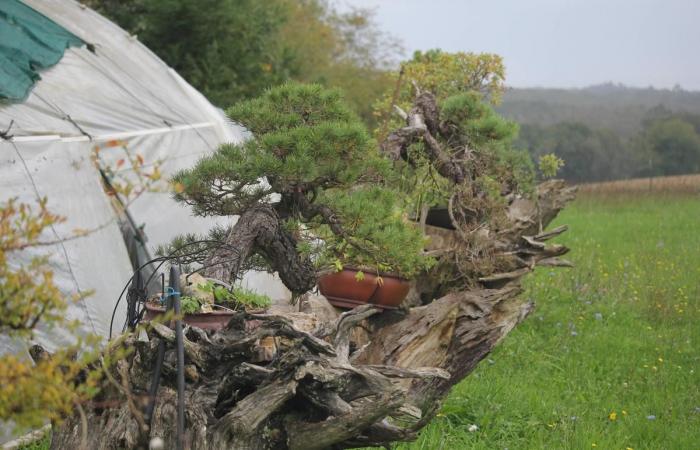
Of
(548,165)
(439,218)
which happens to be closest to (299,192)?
(439,218)

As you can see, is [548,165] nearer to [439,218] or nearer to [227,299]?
[439,218]

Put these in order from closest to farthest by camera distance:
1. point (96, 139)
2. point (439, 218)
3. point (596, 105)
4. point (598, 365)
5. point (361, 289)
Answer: point (361, 289) < point (96, 139) < point (439, 218) < point (598, 365) < point (596, 105)

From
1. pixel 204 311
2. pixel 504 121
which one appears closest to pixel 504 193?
pixel 504 121

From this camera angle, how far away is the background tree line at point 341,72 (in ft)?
42.9

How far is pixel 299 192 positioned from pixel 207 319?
937mm

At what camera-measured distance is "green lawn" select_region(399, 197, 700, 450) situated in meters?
5.56

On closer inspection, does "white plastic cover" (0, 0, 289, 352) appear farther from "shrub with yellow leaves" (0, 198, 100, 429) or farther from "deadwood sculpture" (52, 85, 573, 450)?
"shrub with yellow leaves" (0, 198, 100, 429)

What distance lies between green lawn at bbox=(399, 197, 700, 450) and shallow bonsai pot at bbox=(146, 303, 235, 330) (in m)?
2.17

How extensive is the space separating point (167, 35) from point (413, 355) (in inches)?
373

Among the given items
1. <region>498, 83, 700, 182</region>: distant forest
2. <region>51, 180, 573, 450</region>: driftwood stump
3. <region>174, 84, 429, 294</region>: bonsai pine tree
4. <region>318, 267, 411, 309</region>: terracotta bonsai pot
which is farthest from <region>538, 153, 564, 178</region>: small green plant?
<region>498, 83, 700, 182</region>: distant forest

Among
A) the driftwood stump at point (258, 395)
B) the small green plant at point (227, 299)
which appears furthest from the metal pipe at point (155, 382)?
the small green plant at point (227, 299)

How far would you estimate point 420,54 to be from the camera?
11.0 meters

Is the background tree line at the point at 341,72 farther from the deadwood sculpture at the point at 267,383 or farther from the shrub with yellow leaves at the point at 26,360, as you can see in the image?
the shrub with yellow leaves at the point at 26,360

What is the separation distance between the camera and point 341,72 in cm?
2634
